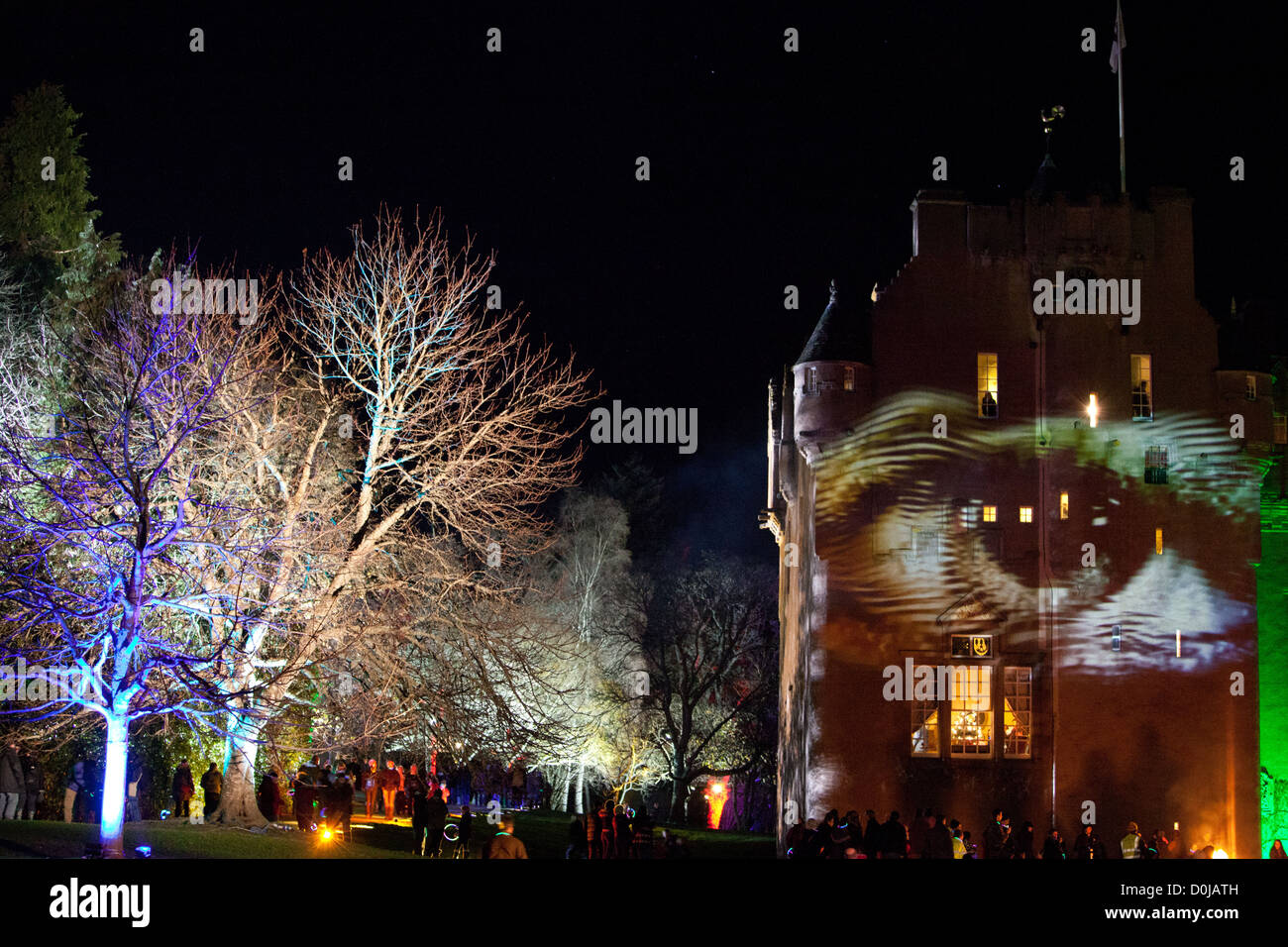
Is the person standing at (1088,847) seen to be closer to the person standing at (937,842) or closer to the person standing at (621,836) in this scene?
the person standing at (937,842)

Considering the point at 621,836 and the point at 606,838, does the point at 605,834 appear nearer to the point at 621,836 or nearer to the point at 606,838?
the point at 606,838

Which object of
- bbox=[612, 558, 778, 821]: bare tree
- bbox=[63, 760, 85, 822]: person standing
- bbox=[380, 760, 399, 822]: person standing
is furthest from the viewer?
bbox=[612, 558, 778, 821]: bare tree

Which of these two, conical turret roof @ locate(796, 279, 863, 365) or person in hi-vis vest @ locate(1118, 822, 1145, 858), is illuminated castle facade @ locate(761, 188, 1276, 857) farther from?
person in hi-vis vest @ locate(1118, 822, 1145, 858)

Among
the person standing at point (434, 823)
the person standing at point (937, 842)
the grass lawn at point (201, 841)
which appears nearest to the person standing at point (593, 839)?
the grass lawn at point (201, 841)

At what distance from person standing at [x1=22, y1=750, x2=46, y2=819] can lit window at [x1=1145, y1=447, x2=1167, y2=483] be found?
2687 centimetres

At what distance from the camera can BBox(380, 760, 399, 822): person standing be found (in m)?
33.9

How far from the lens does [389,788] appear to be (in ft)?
114

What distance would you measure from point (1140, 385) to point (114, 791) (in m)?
26.3

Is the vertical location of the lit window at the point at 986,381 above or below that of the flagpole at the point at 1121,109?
below

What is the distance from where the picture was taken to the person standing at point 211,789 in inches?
1166

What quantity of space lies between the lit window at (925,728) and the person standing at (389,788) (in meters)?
12.7

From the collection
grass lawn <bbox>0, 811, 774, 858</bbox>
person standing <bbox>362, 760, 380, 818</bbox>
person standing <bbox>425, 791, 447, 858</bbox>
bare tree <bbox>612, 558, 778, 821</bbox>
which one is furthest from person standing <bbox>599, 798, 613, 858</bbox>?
bare tree <bbox>612, 558, 778, 821</bbox>
